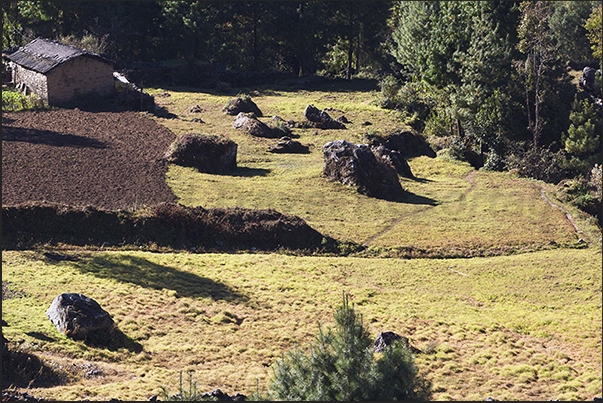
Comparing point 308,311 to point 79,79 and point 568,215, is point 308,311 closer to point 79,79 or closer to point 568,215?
point 568,215

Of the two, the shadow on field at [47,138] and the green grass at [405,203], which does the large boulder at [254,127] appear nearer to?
the green grass at [405,203]

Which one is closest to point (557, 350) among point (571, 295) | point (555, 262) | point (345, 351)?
point (571, 295)

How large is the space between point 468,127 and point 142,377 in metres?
40.3

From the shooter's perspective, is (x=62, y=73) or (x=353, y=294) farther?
(x=62, y=73)

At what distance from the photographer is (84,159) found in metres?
34.9

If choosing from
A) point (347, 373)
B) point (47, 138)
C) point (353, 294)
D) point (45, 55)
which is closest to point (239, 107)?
point (45, 55)

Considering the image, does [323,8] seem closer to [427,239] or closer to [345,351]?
[427,239]

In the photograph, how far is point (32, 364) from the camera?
14.4 metres

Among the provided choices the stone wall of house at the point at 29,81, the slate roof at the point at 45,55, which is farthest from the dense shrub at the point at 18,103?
the slate roof at the point at 45,55

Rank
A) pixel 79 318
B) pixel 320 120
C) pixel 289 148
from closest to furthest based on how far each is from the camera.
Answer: pixel 79 318 → pixel 289 148 → pixel 320 120

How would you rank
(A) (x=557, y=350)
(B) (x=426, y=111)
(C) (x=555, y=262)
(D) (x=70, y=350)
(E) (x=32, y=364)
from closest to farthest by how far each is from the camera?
1. (E) (x=32, y=364)
2. (D) (x=70, y=350)
3. (A) (x=557, y=350)
4. (C) (x=555, y=262)
5. (B) (x=426, y=111)

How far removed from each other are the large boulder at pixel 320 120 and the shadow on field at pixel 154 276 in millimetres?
30690

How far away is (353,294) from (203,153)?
1741 centimetres

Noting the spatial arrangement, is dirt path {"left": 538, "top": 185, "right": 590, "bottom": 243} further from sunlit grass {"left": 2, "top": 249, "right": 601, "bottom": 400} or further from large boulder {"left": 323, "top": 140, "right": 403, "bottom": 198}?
large boulder {"left": 323, "top": 140, "right": 403, "bottom": 198}
